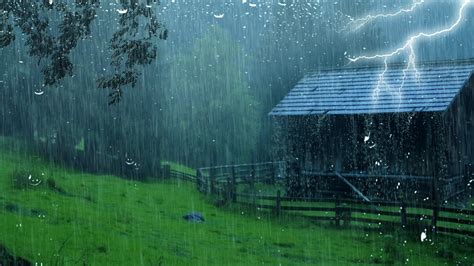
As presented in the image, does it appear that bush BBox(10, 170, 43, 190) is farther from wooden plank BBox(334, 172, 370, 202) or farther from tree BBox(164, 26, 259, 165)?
wooden plank BBox(334, 172, 370, 202)

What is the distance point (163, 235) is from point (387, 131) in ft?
29.7

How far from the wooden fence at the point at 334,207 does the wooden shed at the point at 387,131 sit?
1076 millimetres

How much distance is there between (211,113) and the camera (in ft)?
102

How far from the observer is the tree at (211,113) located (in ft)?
101

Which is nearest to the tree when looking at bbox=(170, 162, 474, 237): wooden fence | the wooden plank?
bbox=(170, 162, 474, 237): wooden fence

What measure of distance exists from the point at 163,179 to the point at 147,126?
Result: 2.56 m

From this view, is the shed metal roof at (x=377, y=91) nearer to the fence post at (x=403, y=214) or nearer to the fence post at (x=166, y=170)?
the fence post at (x=403, y=214)

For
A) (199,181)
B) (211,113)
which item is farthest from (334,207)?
(211,113)

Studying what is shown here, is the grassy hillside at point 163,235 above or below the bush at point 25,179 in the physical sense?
below

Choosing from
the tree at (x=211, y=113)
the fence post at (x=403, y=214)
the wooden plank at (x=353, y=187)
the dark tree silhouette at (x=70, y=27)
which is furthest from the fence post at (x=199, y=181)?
the dark tree silhouette at (x=70, y=27)

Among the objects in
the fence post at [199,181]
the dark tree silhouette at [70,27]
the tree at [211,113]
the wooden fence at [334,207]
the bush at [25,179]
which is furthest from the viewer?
the tree at [211,113]

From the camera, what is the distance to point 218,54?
106ft

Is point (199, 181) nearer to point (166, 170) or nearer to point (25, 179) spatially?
point (166, 170)

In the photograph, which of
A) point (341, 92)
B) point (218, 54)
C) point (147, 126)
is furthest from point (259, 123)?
point (341, 92)
